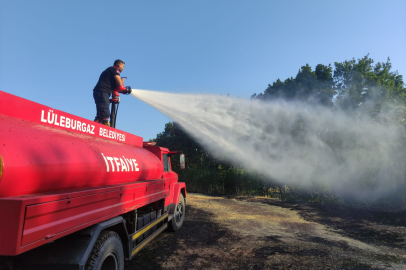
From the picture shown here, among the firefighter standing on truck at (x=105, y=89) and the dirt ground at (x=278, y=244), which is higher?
the firefighter standing on truck at (x=105, y=89)

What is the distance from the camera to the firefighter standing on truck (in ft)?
18.7

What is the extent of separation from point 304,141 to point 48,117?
17.9m

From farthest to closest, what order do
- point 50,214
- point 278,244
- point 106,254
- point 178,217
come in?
point 178,217
point 278,244
point 106,254
point 50,214

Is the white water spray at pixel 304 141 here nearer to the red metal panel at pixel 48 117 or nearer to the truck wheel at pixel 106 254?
the red metal panel at pixel 48 117

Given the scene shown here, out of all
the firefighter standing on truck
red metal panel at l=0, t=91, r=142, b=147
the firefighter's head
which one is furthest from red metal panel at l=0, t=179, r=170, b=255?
the firefighter's head

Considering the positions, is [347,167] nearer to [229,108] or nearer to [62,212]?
[229,108]

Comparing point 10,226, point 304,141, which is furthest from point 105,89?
point 304,141

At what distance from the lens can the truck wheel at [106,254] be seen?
295cm

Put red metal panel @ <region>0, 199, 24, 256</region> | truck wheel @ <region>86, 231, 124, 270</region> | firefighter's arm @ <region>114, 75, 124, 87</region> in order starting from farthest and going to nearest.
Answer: firefighter's arm @ <region>114, 75, 124, 87</region>
truck wheel @ <region>86, 231, 124, 270</region>
red metal panel @ <region>0, 199, 24, 256</region>

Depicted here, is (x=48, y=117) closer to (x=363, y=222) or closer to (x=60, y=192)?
(x=60, y=192)

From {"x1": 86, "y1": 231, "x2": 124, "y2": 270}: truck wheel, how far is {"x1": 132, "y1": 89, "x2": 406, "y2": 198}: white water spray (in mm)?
7795

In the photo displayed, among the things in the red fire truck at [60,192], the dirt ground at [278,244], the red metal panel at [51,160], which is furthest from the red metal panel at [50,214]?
the dirt ground at [278,244]

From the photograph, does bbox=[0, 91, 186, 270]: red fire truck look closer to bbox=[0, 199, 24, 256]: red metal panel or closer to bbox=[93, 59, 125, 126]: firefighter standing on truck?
bbox=[0, 199, 24, 256]: red metal panel

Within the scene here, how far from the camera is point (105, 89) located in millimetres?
5809
